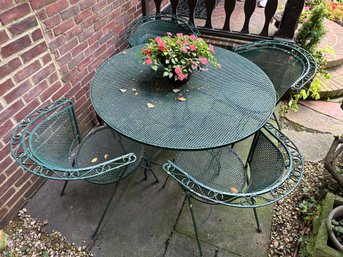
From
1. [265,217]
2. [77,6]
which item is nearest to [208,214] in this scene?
[265,217]

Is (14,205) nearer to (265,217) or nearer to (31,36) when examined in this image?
(31,36)

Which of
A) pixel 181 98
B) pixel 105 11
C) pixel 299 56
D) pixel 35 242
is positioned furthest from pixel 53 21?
pixel 299 56

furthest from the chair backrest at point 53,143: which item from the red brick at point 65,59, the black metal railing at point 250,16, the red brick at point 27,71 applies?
the black metal railing at point 250,16

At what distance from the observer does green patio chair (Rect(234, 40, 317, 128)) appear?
2.28 metres

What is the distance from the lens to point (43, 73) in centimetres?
188

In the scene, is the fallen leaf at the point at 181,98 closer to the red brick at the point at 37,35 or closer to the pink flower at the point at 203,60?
the pink flower at the point at 203,60

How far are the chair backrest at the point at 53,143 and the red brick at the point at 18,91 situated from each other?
163 millimetres

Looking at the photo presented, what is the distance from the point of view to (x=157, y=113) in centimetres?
164

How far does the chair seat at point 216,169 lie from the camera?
68.2 inches

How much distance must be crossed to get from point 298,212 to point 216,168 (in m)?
0.83

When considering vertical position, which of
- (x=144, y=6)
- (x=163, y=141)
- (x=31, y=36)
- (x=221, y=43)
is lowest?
(x=221, y=43)

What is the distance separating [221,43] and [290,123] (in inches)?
51.1

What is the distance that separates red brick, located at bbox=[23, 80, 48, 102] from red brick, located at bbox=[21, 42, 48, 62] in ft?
0.71

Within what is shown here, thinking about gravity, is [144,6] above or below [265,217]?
above
